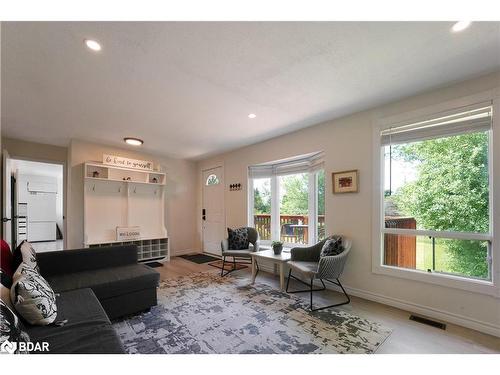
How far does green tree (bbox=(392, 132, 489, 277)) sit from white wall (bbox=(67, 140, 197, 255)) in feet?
15.4

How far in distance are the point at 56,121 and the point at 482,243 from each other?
5330 mm

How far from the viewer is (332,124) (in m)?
3.24

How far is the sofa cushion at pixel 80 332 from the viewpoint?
4.11ft

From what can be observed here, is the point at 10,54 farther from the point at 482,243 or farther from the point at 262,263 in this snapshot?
the point at 482,243

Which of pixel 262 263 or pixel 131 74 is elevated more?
pixel 131 74

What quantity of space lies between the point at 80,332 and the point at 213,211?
4039mm

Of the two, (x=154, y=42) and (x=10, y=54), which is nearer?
(x=154, y=42)

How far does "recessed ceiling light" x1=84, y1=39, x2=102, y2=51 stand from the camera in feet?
5.32

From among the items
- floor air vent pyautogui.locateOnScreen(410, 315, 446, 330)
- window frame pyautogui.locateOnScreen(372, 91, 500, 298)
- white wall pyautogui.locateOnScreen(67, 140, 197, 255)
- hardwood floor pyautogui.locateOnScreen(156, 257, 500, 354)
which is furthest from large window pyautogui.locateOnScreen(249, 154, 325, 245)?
white wall pyautogui.locateOnScreen(67, 140, 197, 255)

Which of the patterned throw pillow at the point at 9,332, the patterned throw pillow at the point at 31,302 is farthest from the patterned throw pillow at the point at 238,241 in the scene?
the patterned throw pillow at the point at 9,332

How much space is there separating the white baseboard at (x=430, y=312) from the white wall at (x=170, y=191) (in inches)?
159

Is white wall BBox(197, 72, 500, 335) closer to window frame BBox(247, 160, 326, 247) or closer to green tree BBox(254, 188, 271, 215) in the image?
window frame BBox(247, 160, 326, 247)

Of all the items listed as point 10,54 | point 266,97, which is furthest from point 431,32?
point 10,54
